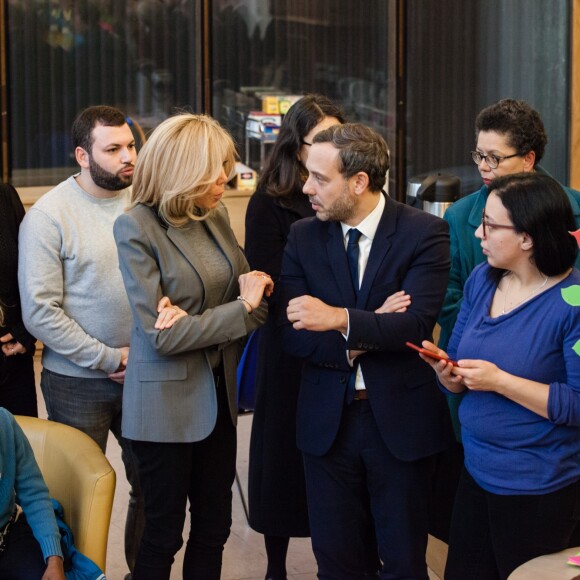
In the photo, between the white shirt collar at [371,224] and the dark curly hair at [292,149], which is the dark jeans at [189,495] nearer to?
the white shirt collar at [371,224]

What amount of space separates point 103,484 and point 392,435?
0.78m

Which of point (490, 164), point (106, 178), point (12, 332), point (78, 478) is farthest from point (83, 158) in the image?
point (490, 164)

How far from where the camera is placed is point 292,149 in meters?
3.49

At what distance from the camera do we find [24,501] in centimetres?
283

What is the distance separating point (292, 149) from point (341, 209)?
2.03 ft

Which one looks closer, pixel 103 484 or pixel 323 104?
pixel 103 484

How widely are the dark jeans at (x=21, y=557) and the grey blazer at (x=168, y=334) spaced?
379mm

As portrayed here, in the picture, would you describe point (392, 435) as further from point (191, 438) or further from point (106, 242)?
point (106, 242)

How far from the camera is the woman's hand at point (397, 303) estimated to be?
2893 mm

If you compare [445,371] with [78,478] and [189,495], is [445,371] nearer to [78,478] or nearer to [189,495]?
[189,495]

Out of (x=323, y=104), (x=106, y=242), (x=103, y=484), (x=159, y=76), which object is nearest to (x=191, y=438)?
(x=103, y=484)

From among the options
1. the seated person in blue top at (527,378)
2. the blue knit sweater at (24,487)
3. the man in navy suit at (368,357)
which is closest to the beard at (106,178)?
the man in navy suit at (368,357)

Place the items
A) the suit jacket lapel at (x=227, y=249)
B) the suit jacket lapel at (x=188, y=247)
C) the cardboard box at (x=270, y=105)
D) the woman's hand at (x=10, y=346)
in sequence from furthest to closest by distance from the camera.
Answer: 1. the cardboard box at (x=270, y=105)
2. the woman's hand at (x=10, y=346)
3. the suit jacket lapel at (x=227, y=249)
4. the suit jacket lapel at (x=188, y=247)

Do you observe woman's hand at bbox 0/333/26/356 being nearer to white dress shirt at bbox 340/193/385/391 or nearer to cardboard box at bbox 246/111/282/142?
white dress shirt at bbox 340/193/385/391
